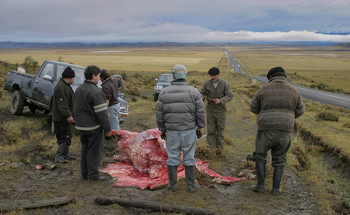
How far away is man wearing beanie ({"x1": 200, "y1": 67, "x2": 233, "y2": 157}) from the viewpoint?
7777 millimetres

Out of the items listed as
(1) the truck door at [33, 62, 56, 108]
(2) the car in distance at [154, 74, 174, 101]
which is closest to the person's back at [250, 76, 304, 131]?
(1) the truck door at [33, 62, 56, 108]

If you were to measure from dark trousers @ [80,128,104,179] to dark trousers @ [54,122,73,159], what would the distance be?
1.39 m

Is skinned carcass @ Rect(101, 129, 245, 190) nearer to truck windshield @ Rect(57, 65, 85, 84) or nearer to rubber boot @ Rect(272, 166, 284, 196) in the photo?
rubber boot @ Rect(272, 166, 284, 196)

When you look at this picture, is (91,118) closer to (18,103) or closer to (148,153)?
(148,153)

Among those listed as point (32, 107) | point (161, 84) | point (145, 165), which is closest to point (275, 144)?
point (145, 165)

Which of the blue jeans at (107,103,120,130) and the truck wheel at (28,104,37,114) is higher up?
the blue jeans at (107,103,120,130)

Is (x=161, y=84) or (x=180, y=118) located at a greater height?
(x=180, y=118)

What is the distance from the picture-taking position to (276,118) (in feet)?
17.1

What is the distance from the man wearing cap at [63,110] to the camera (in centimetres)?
664

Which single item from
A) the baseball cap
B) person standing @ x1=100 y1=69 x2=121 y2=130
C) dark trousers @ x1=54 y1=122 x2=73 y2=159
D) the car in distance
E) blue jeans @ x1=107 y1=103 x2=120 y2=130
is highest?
the baseball cap

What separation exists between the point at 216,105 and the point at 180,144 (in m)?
2.82

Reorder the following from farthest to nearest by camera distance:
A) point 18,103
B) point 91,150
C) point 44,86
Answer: point 18,103 → point 44,86 → point 91,150

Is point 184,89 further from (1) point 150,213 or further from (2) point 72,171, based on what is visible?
(2) point 72,171

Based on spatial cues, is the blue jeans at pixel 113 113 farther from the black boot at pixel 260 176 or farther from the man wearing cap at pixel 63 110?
the black boot at pixel 260 176
